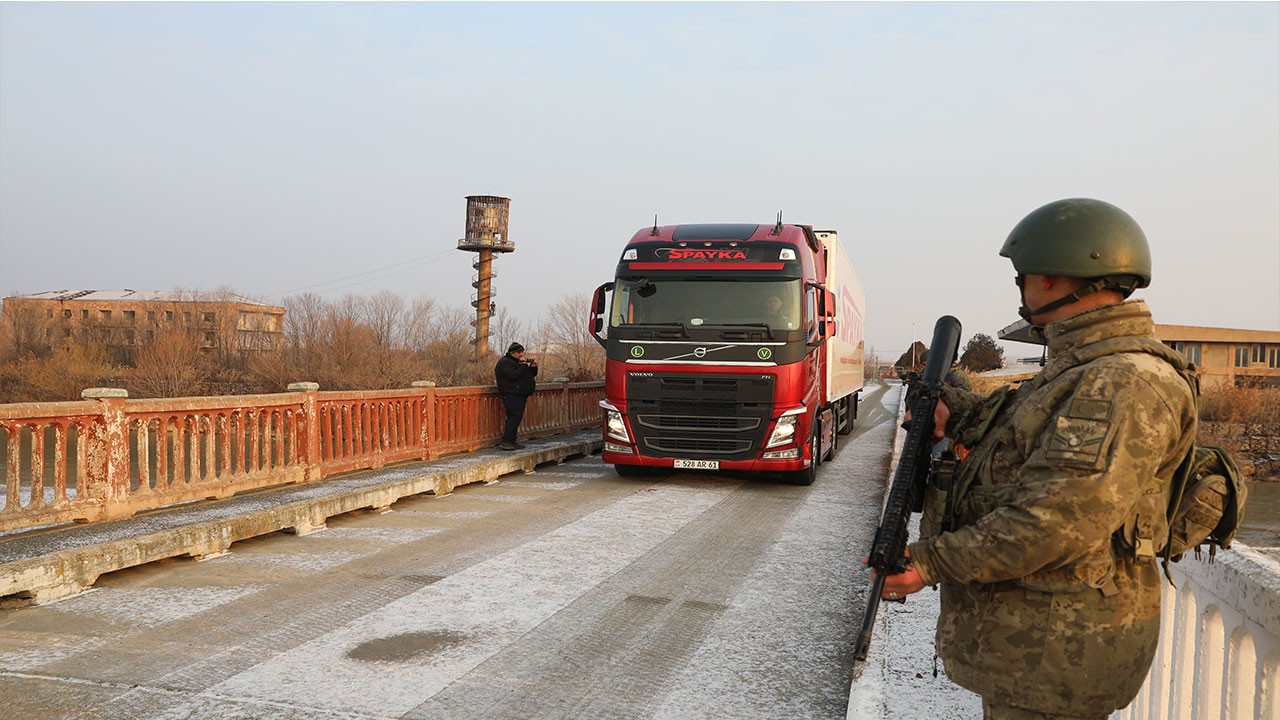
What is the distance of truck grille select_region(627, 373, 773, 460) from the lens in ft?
39.6

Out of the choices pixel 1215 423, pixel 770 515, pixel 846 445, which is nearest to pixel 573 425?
pixel 846 445

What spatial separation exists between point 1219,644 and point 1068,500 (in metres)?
1.06

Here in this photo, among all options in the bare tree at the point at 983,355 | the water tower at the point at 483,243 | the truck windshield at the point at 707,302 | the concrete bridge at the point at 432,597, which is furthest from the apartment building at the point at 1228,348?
the concrete bridge at the point at 432,597

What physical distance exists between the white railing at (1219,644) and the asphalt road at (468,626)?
186 cm

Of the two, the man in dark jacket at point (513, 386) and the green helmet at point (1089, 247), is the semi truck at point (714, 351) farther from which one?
the green helmet at point (1089, 247)

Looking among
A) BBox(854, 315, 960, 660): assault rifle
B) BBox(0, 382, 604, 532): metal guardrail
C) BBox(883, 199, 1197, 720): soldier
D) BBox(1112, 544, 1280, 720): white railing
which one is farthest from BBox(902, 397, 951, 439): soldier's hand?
BBox(0, 382, 604, 532): metal guardrail

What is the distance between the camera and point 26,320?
63000 mm

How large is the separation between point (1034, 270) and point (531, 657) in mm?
3756

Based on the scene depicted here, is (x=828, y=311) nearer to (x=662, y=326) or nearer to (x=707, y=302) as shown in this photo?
(x=707, y=302)

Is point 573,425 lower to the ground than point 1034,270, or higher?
lower

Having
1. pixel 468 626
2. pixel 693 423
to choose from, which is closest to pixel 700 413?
pixel 693 423

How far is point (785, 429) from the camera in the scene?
39.8 feet

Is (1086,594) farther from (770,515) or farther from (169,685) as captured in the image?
(770,515)

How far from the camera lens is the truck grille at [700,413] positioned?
39.6ft
